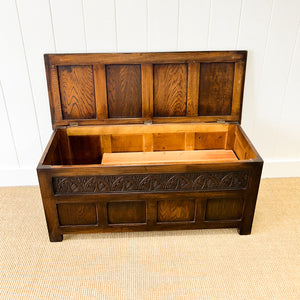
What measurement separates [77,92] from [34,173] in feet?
2.62

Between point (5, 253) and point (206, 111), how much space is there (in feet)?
5.24

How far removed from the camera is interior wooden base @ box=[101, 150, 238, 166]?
2.23 m

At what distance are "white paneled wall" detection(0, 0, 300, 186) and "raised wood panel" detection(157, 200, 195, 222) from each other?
890mm

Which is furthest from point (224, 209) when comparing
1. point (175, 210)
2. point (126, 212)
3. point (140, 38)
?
point (140, 38)

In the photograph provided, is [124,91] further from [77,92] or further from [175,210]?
[175,210]

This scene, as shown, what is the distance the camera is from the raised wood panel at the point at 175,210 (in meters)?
1.95

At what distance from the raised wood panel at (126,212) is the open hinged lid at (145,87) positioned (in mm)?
632

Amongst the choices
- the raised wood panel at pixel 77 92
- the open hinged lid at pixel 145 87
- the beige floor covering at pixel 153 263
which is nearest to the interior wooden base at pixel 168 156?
the open hinged lid at pixel 145 87

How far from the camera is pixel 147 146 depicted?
2.37 metres

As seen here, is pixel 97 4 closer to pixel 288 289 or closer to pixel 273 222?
pixel 273 222

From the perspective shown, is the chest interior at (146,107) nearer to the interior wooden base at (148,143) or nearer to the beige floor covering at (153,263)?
the interior wooden base at (148,143)

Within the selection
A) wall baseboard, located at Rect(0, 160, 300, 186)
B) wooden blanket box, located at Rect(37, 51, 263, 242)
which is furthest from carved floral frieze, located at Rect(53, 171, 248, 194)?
wall baseboard, located at Rect(0, 160, 300, 186)

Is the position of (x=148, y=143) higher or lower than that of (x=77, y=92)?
lower

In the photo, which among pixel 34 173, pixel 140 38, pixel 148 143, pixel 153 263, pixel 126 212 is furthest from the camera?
pixel 34 173
